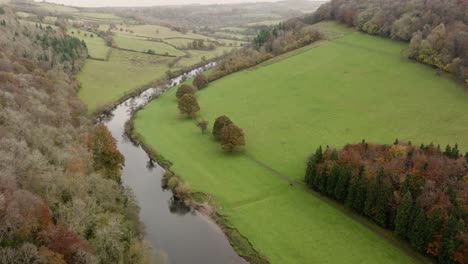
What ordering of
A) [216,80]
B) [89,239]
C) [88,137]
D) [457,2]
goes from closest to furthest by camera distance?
[89,239], [88,137], [457,2], [216,80]

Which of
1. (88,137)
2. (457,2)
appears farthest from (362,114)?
(88,137)

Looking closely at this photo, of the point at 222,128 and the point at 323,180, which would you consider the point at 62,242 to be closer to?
the point at 323,180

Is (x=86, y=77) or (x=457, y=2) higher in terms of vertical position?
(x=457, y=2)

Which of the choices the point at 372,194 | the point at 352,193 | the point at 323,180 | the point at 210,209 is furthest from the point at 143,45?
the point at 372,194

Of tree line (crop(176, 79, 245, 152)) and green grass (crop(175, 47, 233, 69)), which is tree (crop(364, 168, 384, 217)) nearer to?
tree line (crop(176, 79, 245, 152))

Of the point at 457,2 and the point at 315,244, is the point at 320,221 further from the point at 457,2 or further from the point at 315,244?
the point at 457,2

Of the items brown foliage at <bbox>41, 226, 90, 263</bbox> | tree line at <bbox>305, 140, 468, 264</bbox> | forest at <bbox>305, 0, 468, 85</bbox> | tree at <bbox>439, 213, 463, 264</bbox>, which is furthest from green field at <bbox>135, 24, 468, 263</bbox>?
brown foliage at <bbox>41, 226, 90, 263</bbox>
